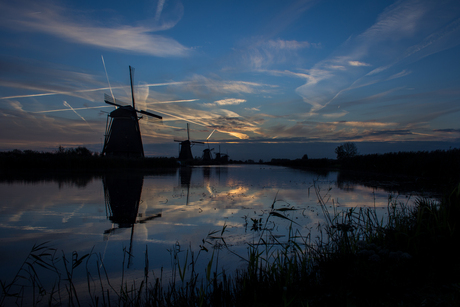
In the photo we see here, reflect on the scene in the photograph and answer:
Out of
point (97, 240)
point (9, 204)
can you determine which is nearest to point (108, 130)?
point (9, 204)

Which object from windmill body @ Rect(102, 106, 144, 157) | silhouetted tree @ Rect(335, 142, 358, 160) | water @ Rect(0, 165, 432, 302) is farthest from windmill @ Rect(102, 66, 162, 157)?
silhouetted tree @ Rect(335, 142, 358, 160)

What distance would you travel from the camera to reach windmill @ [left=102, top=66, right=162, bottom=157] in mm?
30578

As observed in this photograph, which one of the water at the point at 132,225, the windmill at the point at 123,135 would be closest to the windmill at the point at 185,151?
the windmill at the point at 123,135

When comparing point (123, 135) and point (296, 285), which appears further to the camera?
point (123, 135)

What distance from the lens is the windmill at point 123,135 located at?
30.6 m

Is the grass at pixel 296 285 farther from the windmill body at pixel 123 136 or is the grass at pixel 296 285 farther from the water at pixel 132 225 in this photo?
the windmill body at pixel 123 136

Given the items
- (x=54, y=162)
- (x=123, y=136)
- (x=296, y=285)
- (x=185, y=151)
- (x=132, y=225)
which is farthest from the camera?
(x=185, y=151)

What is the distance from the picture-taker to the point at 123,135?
3083cm

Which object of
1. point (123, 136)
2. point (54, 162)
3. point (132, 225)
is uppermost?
point (123, 136)

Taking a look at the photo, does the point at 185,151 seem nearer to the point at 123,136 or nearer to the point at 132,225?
the point at 123,136

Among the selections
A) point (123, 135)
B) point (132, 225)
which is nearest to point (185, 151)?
point (123, 135)

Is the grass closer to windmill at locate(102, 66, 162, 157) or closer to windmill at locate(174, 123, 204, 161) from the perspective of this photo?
windmill at locate(102, 66, 162, 157)

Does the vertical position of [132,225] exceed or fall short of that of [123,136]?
it falls short

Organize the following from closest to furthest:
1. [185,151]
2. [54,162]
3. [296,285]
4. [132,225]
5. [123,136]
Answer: [296,285], [132,225], [54,162], [123,136], [185,151]
